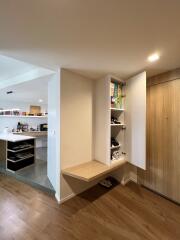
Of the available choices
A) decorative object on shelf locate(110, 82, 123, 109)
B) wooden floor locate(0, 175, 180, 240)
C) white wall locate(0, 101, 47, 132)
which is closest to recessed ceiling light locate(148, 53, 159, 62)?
decorative object on shelf locate(110, 82, 123, 109)

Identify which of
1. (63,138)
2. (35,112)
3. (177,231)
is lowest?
(177,231)

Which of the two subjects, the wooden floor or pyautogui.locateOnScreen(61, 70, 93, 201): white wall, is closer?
the wooden floor

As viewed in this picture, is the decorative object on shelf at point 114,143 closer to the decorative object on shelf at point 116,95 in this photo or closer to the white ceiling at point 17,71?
the decorative object on shelf at point 116,95

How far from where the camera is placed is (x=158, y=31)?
1336 mm

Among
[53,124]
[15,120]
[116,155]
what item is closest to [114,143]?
[116,155]

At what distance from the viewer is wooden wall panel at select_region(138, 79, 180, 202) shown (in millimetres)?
2336

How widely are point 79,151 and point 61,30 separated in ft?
6.32

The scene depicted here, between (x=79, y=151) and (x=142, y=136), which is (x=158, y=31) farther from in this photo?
(x=79, y=151)

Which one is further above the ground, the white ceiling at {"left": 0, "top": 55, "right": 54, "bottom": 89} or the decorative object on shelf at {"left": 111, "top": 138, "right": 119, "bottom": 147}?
the white ceiling at {"left": 0, "top": 55, "right": 54, "bottom": 89}

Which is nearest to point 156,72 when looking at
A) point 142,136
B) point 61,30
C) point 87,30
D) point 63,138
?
point 142,136

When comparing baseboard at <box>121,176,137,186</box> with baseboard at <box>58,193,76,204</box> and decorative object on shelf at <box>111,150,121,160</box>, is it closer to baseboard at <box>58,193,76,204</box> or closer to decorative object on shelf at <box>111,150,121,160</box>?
decorative object on shelf at <box>111,150,121,160</box>

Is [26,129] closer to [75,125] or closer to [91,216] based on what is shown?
[75,125]

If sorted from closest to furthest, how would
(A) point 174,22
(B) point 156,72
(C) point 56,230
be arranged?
(A) point 174,22 < (C) point 56,230 < (B) point 156,72

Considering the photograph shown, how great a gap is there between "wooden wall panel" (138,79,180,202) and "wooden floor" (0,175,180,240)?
0.83 feet
